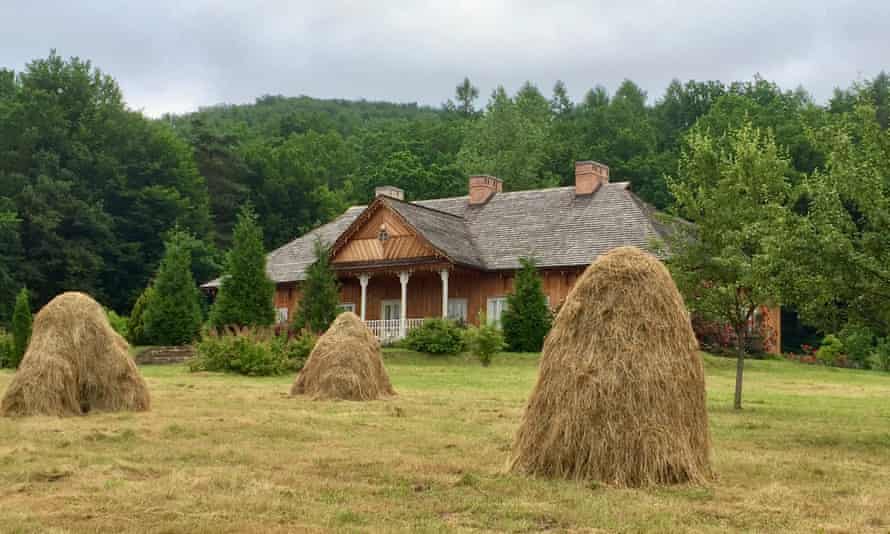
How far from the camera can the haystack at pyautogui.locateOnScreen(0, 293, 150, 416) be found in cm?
1494

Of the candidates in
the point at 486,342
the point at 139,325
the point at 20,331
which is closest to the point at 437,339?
the point at 486,342

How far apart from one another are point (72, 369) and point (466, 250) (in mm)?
24328

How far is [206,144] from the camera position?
66.4 meters

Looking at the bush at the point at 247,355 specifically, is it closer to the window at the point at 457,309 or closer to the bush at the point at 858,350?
the window at the point at 457,309

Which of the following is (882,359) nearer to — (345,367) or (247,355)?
(247,355)

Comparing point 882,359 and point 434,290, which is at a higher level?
point 434,290

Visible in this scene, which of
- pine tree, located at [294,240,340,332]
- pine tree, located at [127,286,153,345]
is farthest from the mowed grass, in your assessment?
pine tree, located at [127,286,153,345]

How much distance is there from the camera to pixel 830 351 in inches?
1526

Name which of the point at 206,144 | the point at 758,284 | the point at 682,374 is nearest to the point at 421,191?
the point at 206,144

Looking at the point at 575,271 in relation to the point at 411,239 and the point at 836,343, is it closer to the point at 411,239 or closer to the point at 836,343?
the point at 411,239

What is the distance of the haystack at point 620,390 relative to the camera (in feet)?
30.8

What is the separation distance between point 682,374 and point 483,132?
184 ft

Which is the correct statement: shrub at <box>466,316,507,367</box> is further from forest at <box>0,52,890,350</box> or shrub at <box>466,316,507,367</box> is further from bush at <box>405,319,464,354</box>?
forest at <box>0,52,890,350</box>

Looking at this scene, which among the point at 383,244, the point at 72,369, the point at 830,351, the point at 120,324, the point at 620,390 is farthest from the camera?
the point at 383,244
